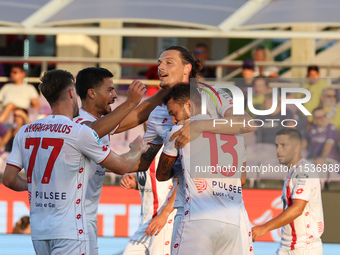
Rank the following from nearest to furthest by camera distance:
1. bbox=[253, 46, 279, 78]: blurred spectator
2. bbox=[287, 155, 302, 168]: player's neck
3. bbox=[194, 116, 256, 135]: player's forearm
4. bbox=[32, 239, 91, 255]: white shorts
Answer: bbox=[32, 239, 91, 255]: white shorts < bbox=[194, 116, 256, 135]: player's forearm < bbox=[287, 155, 302, 168]: player's neck < bbox=[253, 46, 279, 78]: blurred spectator

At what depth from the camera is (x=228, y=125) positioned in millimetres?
4688

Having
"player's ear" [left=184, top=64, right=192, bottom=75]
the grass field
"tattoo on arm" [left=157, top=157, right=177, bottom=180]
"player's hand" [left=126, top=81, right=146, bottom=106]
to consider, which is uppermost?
"player's ear" [left=184, top=64, right=192, bottom=75]

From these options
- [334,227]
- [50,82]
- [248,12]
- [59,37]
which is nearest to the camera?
[50,82]

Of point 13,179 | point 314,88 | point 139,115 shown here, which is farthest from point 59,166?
point 314,88

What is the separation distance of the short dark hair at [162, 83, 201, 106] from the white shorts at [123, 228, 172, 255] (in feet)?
7.60

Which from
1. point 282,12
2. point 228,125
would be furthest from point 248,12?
point 228,125

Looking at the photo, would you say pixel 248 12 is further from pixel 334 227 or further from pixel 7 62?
pixel 7 62

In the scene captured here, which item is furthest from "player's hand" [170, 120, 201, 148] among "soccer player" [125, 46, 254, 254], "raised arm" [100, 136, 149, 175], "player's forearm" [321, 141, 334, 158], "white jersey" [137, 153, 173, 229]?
"player's forearm" [321, 141, 334, 158]

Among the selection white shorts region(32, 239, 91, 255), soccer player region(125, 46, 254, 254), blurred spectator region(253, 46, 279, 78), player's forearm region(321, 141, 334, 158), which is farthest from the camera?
blurred spectator region(253, 46, 279, 78)

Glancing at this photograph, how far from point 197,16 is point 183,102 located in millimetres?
6740

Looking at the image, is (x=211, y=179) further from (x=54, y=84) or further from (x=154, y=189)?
(x=154, y=189)

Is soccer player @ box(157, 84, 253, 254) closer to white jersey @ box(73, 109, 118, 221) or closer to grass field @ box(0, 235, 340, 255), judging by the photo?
white jersey @ box(73, 109, 118, 221)

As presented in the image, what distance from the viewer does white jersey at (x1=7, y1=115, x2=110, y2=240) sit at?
4.39 meters

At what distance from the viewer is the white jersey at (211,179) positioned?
14.9 ft
